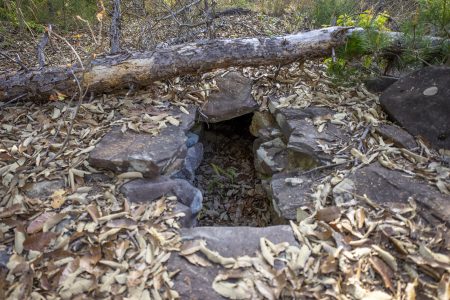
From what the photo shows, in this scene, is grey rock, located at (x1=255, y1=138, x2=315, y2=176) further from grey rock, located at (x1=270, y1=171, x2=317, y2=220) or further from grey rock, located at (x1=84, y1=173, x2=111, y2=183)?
grey rock, located at (x1=84, y1=173, x2=111, y2=183)

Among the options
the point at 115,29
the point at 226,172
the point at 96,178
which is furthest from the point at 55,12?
the point at 96,178

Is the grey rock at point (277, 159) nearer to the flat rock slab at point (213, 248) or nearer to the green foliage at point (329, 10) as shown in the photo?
the flat rock slab at point (213, 248)

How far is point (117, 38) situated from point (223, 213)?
2189mm

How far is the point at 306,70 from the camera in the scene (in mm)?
3307

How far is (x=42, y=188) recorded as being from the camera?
Result: 6.84ft

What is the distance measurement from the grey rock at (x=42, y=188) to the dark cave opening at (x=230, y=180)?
1.16 m

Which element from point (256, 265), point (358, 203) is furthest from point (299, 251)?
point (358, 203)

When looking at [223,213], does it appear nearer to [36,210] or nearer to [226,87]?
[226,87]

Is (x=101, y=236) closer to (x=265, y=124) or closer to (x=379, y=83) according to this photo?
(x=265, y=124)

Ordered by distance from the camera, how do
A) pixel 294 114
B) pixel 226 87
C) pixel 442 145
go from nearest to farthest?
pixel 442 145 < pixel 294 114 < pixel 226 87

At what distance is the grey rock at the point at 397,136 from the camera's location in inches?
93.1

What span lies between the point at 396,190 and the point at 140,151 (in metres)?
1.69

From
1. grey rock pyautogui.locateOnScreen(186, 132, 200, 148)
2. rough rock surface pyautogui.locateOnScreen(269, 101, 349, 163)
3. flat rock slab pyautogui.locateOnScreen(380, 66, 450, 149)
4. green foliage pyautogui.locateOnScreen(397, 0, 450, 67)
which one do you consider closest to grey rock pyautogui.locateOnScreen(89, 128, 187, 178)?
grey rock pyautogui.locateOnScreen(186, 132, 200, 148)

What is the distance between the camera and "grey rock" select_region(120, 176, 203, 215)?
82.2 inches
